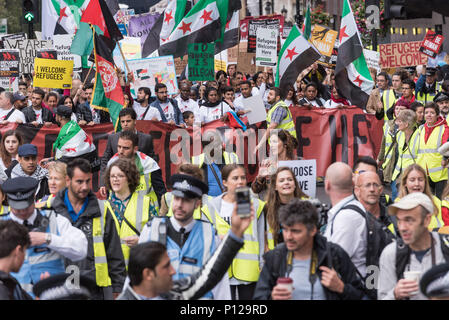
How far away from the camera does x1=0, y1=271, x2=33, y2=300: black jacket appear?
4539 mm

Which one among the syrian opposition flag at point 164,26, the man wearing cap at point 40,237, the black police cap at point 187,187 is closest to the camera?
the man wearing cap at point 40,237

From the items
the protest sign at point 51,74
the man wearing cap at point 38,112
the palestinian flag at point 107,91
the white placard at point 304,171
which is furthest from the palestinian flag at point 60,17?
the white placard at point 304,171

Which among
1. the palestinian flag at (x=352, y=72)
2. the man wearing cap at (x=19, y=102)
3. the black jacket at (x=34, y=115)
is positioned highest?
the palestinian flag at (x=352, y=72)

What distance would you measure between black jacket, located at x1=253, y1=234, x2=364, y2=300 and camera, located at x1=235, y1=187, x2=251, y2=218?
64 cm

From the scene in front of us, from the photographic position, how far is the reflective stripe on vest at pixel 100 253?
21.8 feet

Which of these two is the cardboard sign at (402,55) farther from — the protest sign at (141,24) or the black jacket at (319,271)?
the black jacket at (319,271)

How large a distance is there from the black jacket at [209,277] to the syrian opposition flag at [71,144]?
6157 mm

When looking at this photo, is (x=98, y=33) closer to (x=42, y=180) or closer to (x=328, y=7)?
(x=42, y=180)

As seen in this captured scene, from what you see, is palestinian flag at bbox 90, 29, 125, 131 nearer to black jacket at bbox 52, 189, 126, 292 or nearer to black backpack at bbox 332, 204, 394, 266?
black jacket at bbox 52, 189, 126, 292

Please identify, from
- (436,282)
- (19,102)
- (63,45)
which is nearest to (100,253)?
(436,282)

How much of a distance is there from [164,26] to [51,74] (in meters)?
2.63

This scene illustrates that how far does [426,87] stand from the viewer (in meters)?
16.6

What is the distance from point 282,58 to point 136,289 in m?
10.6
